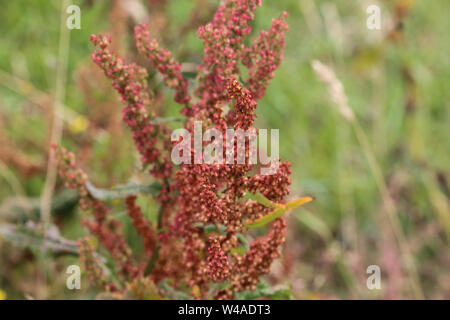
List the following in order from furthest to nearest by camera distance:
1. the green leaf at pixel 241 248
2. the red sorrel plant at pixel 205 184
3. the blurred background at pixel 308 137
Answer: the blurred background at pixel 308 137 < the green leaf at pixel 241 248 < the red sorrel plant at pixel 205 184

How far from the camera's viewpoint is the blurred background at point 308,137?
2191mm

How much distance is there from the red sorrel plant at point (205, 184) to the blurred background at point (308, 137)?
26 centimetres

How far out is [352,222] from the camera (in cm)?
246

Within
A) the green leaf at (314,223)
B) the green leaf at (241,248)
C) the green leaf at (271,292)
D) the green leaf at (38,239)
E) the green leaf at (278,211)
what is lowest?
the green leaf at (271,292)

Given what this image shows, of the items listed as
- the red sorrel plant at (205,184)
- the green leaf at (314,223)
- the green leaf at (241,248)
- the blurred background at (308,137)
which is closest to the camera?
the red sorrel plant at (205,184)

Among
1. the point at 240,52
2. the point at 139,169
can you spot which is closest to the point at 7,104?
the point at 139,169

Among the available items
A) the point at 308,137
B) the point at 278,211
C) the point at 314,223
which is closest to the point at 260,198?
the point at 278,211

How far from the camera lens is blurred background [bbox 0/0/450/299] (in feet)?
7.19

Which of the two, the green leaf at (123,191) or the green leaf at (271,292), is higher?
the green leaf at (123,191)

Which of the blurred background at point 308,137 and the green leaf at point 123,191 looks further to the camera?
the blurred background at point 308,137

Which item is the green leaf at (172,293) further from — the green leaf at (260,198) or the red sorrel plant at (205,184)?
the green leaf at (260,198)

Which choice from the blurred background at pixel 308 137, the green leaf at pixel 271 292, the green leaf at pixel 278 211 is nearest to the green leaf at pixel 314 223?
the blurred background at pixel 308 137
